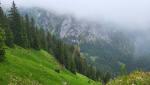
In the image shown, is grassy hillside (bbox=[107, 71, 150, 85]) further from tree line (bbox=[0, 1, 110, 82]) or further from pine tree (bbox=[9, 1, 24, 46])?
pine tree (bbox=[9, 1, 24, 46])

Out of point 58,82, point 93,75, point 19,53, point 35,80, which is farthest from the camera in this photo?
point 93,75

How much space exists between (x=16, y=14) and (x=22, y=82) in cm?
6794

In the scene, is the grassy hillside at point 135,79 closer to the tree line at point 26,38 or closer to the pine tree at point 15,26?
the tree line at point 26,38

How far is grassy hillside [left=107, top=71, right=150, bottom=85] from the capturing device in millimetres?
11266

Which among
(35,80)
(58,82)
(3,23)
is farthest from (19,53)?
(35,80)

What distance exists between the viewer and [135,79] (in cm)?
1134

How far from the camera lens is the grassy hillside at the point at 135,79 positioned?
11.3 metres

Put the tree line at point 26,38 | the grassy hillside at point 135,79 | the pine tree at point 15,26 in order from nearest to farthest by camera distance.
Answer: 1. the grassy hillside at point 135,79
2. the tree line at point 26,38
3. the pine tree at point 15,26

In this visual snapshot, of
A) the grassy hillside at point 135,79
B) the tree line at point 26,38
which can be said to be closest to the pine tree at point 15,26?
the tree line at point 26,38

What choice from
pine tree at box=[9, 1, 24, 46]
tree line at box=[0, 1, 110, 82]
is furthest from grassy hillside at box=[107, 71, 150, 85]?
pine tree at box=[9, 1, 24, 46]

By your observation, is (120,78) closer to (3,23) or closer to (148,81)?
(148,81)

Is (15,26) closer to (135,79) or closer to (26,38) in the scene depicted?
(26,38)

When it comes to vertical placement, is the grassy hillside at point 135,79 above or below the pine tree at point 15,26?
above

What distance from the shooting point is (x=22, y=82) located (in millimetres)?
49781
